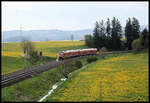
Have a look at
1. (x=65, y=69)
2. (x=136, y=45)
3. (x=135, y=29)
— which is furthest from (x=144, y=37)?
(x=65, y=69)

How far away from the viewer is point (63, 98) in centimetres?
2653

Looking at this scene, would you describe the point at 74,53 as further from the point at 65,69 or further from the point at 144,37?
the point at 144,37

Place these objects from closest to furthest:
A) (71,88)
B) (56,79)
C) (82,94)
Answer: (82,94)
(71,88)
(56,79)

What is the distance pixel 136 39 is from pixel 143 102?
73.8m

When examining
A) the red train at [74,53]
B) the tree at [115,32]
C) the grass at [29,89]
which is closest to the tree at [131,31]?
the red train at [74,53]

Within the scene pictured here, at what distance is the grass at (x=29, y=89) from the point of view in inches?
→ 1072

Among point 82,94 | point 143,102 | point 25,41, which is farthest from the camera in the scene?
point 25,41

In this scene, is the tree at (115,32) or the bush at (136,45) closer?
the tree at (115,32)

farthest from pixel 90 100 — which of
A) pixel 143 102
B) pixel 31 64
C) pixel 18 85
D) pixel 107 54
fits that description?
pixel 107 54

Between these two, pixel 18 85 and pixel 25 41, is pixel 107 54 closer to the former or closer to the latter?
pixel 25 41

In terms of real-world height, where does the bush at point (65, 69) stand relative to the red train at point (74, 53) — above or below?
below

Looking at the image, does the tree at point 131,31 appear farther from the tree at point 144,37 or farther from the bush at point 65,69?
the bush at point 65,69

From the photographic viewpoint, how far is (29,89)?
32.2m

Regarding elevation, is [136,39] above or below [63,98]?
above
